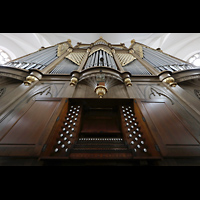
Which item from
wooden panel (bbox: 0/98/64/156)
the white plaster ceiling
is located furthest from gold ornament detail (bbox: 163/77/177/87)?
the white plaster ceiling

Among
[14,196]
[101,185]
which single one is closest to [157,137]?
[101,185]

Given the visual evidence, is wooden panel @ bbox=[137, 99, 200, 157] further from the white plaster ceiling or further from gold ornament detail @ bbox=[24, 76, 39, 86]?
the white plaster ceiling

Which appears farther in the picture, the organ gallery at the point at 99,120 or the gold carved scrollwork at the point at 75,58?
the gold carved scrollwork at the point at 75,58

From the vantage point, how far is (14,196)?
983 mm

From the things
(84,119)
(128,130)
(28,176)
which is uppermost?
(84,119)

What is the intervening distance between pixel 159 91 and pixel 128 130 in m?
1.62

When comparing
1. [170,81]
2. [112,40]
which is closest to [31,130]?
[170,81]

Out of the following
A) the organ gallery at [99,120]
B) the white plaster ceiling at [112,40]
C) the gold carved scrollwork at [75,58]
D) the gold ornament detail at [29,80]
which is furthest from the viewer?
the white plaster ceiling at [112,40]

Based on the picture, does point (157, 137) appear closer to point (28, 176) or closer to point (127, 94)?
point (127, 94)

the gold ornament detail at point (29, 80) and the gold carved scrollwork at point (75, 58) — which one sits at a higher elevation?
the gold carved scrollwork at point (75, 58)

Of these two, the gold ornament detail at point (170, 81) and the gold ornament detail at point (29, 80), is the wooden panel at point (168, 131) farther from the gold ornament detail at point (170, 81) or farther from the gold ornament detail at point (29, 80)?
the gold ornament detail at point (29, 80)

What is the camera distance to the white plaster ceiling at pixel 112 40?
8.62m

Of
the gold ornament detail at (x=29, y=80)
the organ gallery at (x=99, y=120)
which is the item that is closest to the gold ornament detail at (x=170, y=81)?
the organ gallery at (x=99, y=120)

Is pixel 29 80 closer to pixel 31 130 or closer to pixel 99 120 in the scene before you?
pixel 31 130
